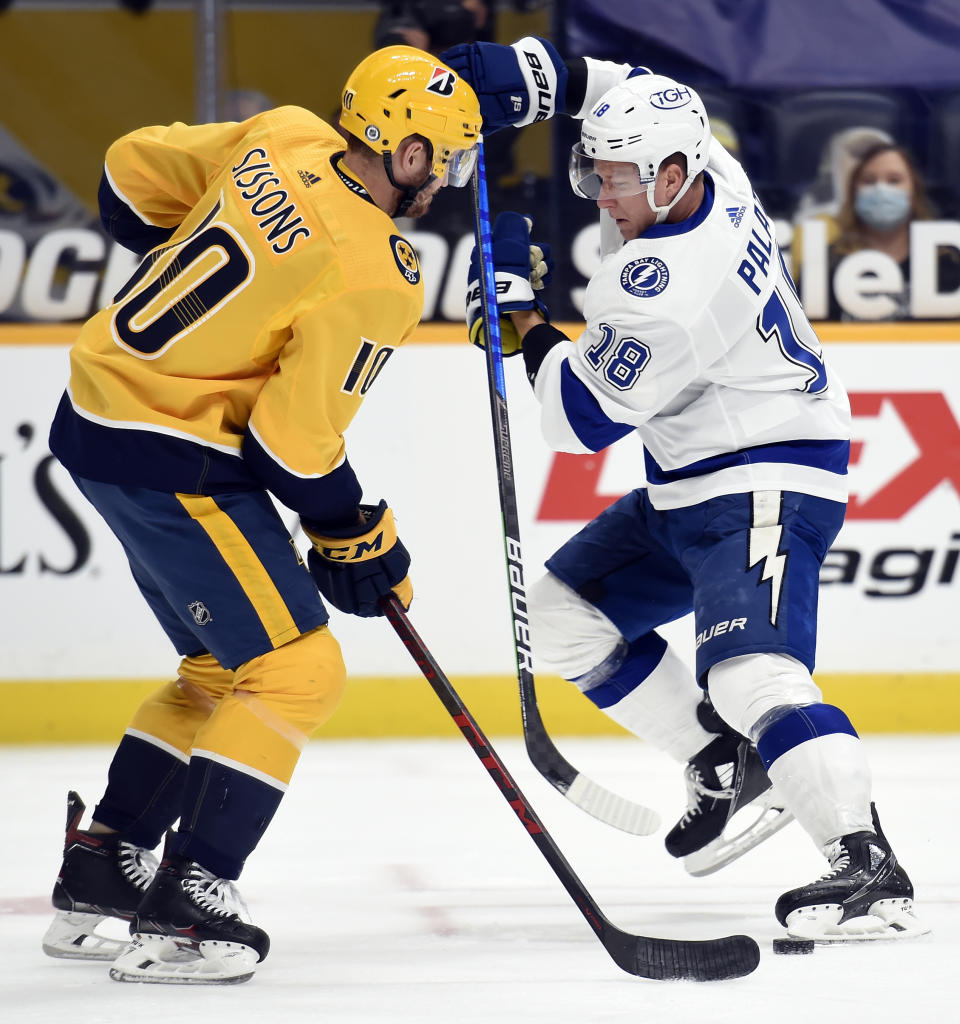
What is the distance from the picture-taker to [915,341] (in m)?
4.07

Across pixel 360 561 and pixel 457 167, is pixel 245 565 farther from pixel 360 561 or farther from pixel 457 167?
pixel 457 167

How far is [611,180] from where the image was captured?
2404 millimetres

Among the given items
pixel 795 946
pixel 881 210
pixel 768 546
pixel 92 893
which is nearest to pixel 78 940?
pixel 92 893

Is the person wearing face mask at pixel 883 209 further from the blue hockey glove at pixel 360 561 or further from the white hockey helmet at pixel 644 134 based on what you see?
the blue hockey glove at pixel 360 561

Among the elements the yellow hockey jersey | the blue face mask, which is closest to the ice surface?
the yellow hockey jersey

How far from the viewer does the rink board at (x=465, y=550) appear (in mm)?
3938

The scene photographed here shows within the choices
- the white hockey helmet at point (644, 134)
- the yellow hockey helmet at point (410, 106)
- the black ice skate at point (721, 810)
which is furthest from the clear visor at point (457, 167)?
the black ice skate at point (721, 810)

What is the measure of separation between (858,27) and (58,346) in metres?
2.33

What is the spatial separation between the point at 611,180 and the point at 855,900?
3.77 feet

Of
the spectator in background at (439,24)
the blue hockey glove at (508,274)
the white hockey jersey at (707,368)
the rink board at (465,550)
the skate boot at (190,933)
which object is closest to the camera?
the skate boot at (190,933)

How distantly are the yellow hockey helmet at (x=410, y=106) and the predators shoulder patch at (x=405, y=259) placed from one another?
12cm

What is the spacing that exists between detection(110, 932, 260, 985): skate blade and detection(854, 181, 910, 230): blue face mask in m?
2.86

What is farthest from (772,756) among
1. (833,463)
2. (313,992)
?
(313,992)

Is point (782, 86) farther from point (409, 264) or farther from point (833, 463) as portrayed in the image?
point (409, 264)
